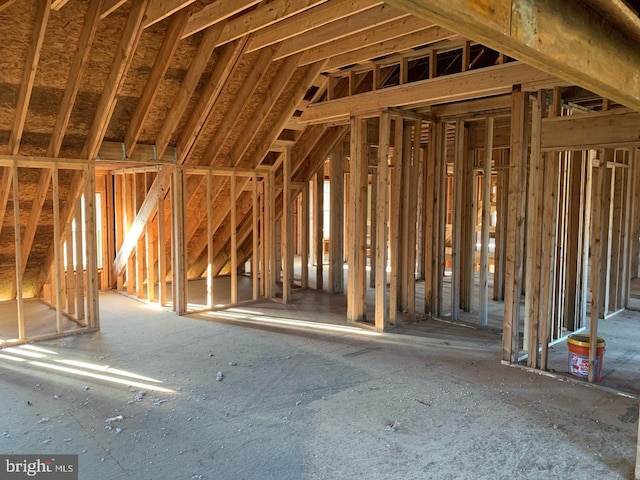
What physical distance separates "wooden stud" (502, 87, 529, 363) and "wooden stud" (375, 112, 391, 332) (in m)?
1.42

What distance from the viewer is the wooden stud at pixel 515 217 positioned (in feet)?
14.1

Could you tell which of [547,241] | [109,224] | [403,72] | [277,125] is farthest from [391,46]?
[109,224]

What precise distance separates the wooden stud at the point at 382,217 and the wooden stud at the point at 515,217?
142 centimetres

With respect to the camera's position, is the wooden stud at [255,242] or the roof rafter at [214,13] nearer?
the roof rafter at [214,13]

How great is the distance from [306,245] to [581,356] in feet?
15.1

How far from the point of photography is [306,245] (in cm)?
784

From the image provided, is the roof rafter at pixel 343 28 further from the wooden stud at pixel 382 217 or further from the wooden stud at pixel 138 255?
the wooden stud at pixel 138 255

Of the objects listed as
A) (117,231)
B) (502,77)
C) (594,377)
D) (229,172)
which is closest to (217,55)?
(229,172)

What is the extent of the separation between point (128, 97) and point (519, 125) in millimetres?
3949

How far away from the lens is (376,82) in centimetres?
555

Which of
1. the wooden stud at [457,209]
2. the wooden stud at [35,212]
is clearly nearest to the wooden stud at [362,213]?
the wooden stud at [457,209]

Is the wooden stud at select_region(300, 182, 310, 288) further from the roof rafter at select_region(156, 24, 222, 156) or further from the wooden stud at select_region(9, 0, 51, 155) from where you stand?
the wooden stud at select_region(9, 0, 51, 155)

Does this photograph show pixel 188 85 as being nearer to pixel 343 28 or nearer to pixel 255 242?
pixel 343 28

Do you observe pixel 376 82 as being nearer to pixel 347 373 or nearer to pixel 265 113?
pixel 265 113
